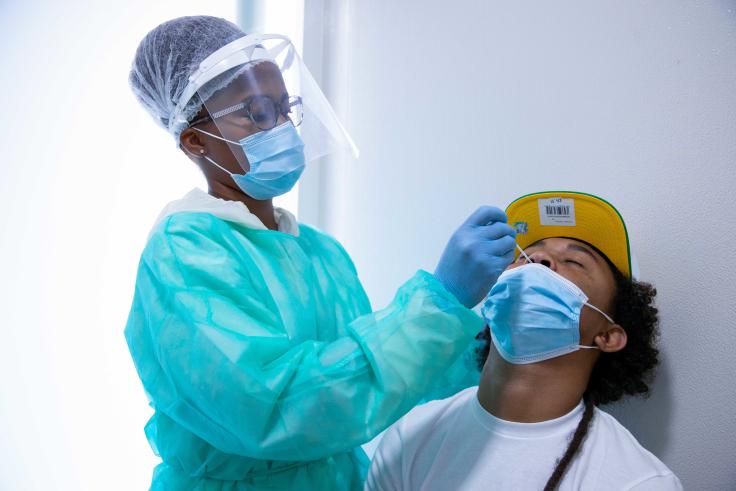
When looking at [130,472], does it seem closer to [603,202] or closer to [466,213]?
[466,213]

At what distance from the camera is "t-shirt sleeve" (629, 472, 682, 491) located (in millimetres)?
1129

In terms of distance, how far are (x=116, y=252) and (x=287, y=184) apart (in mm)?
965

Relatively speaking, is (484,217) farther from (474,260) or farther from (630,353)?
(630,353)

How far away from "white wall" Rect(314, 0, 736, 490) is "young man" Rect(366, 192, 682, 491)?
11 centimetres

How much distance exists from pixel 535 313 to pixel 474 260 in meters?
0.25

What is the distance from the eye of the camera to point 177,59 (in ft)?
4.60

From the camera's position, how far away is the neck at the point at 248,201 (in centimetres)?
145

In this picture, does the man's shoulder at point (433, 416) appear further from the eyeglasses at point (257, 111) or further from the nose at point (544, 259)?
the eyeglasses at point (257, 111)

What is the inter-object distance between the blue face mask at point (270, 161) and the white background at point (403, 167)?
65cm

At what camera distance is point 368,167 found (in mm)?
2271

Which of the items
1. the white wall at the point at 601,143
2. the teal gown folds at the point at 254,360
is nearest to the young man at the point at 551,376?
the white wall at the point at 601,143

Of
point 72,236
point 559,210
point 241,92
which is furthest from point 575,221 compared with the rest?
point 72,236

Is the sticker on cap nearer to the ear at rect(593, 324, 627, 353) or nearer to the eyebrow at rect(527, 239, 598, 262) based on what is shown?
the eyebrow at rect(527, 239, 598, 262)

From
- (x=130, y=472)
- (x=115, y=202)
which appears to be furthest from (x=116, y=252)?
(x=130, y=472)
